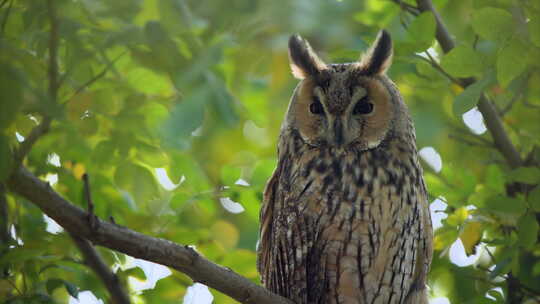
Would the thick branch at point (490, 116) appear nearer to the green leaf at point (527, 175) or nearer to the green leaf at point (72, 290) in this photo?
the green leaf at point (527, 175)

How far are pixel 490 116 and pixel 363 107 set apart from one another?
742 millimetres

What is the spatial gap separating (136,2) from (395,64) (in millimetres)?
1729

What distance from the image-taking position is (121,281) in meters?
2.86

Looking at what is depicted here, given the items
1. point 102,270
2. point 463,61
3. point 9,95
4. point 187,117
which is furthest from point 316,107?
point 9,95

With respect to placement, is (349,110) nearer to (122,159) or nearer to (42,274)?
(122,159)

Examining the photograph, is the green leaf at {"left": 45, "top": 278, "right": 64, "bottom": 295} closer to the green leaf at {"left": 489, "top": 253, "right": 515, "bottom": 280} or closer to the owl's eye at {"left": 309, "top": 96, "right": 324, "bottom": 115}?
the owl's eye at {"left": 309, "top": 96, "right": 324, "bottom": 115}

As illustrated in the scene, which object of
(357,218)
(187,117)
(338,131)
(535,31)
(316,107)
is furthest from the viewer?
(316,107)

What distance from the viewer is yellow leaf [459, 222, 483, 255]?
9.18 feet

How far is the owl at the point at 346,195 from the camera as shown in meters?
2.79

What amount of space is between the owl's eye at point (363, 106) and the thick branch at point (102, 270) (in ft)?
4.02

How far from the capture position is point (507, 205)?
271 centimetres

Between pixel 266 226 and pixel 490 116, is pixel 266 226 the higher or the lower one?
the lower one

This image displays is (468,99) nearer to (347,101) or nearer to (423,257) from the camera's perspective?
(347,101)

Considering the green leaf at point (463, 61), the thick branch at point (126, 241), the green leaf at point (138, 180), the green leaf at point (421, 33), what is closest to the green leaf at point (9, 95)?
the thick branch at point (126, 241)
